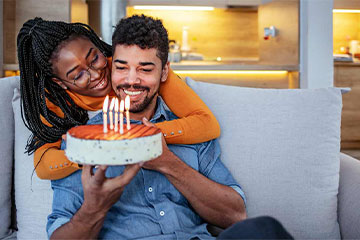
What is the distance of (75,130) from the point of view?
86 centimetres

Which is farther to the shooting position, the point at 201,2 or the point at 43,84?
the point at 201,2

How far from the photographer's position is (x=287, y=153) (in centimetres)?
143

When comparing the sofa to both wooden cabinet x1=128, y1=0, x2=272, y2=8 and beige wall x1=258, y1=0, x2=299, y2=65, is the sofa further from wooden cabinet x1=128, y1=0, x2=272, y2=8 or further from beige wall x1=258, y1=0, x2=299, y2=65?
wooden cabinet x1=128, y1=0, x2=272, y2=8

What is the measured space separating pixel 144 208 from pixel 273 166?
1.56 ft

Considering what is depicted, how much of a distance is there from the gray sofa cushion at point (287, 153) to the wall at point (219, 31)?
3857 millimetres

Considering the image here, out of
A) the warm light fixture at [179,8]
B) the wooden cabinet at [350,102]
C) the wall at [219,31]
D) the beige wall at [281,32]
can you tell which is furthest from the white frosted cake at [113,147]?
the wall at [219,31]

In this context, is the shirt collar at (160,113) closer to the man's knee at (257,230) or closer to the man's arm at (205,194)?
the man's arm at (205,194)

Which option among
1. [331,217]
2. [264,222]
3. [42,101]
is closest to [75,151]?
[264,222]

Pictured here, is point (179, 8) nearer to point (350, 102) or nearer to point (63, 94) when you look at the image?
point (350, 102)

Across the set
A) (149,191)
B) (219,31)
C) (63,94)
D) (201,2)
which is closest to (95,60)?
(63,94)

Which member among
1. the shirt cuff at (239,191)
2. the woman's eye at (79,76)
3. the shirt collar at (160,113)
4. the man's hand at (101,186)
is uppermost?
the woman's eye at (79,76)

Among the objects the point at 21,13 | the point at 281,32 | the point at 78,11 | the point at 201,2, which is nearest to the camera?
the point at 21,13

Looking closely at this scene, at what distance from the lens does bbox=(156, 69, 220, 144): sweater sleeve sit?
124cm

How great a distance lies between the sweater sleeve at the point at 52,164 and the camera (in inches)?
45.9
